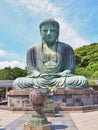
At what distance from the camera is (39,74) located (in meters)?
14.8

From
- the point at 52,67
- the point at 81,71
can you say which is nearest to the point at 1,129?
the point at 52,67

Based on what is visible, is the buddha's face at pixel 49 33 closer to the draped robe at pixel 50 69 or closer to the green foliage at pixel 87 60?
the draped robe at pixel 50 69

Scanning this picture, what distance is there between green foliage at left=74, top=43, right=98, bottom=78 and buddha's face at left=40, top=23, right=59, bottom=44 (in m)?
20.5

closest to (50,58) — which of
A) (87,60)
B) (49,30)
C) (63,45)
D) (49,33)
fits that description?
(63,45)

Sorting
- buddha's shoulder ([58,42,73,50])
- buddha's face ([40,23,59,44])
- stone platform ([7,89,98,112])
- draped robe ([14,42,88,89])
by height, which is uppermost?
buddha's face ([40,23,59,44])

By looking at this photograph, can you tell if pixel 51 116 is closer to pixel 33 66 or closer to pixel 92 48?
pixel 33 66

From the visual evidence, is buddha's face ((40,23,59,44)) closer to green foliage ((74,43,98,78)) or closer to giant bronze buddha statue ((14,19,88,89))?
giant bronze buddha statue ((14,19,88,89))

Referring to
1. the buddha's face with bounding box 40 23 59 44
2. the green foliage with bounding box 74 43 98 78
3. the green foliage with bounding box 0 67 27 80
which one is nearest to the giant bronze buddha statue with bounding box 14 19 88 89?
the buddha's face with bounding box 40 23 59 44

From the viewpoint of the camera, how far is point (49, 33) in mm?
15586

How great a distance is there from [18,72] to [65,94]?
82.2ft

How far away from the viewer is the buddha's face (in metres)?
15.6

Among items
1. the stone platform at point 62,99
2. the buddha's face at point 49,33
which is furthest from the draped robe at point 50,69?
the stone platform at point 62,99

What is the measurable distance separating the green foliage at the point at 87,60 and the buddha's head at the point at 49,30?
20.5 metres

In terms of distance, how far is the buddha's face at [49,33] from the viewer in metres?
15.6
